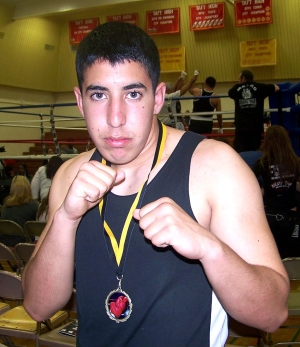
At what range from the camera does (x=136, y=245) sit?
120cm

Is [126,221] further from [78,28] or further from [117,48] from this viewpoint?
[78,28]

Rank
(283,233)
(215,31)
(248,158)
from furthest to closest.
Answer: (215,31) < (248,158) < (283,233)

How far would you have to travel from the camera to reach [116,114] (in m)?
1.17

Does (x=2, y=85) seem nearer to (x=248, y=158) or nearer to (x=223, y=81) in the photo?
(x=223, y=81)

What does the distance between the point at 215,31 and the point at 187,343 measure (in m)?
12.7

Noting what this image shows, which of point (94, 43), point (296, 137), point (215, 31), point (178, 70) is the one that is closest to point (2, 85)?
point (178, 70)

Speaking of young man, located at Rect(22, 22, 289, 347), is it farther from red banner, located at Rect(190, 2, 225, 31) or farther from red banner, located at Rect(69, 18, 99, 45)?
red banner, located at Rect(69, 18, 99, 45)

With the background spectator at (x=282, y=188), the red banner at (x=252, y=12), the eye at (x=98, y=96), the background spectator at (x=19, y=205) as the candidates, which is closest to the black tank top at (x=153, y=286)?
the eye at (x=98, y=96)

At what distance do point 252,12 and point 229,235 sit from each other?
12177 millimetres

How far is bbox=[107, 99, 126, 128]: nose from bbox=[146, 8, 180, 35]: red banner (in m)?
12.6

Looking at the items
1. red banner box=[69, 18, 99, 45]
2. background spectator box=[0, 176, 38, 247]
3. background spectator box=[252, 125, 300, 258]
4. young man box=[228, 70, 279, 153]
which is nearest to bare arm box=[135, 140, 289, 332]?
background spectator box=[252, 125, 300, 258]

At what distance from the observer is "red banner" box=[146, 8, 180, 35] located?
43.0ft

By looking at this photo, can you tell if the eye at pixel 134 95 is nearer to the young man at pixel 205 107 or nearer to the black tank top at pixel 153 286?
the black tank top at pixel 153 286

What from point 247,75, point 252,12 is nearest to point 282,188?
point 247,75
